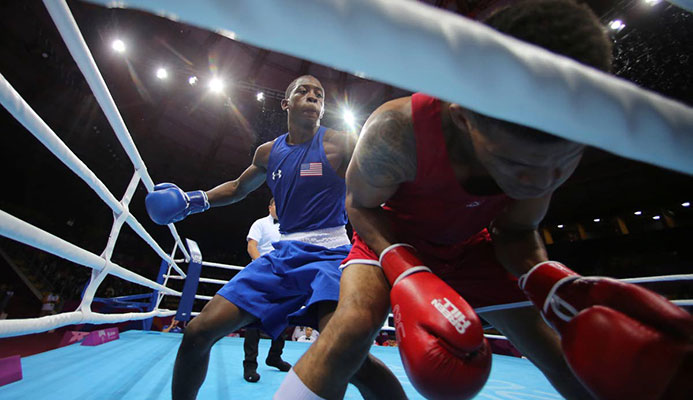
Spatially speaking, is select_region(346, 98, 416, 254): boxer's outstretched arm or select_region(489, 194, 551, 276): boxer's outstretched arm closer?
select_region(346, 98, 416, 254): boxer's outstretched arm

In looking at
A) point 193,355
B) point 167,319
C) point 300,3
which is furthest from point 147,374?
point 167,319

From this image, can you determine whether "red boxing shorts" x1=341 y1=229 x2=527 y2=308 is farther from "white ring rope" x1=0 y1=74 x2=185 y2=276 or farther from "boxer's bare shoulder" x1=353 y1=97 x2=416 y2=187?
"white ring rope" x1=0 y1=74 x2=185 y2=276

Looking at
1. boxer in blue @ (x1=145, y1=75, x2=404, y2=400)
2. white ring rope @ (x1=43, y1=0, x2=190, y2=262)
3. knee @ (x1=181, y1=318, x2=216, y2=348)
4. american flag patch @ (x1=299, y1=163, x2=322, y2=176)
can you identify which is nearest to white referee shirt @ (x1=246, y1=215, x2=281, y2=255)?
boxer in blue @ (x1=145, y1=75, x2=404, y2=400)

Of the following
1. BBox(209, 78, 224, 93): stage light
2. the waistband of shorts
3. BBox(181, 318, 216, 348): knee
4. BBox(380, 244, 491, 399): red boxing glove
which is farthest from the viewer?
BBox(209, 78, 224, 93): stage light

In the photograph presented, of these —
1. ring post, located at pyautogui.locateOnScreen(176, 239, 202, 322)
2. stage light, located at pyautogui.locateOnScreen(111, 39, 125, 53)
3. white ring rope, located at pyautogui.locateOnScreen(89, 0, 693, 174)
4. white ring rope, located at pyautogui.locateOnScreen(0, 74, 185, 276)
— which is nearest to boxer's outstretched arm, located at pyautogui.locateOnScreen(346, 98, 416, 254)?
white ring rope, located at pyautogui.locateOnScreen(89, 0, 693, 174)

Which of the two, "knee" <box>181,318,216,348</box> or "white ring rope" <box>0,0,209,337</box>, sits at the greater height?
"white ring rope" <box>0,0,209,337</box>

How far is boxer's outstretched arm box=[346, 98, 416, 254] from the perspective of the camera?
927 mm

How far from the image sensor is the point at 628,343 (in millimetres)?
593

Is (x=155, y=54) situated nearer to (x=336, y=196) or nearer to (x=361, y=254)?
(x=336, y=196)

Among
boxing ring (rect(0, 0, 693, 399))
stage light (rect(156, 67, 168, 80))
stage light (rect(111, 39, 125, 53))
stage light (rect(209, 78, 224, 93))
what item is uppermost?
stage light (rect(111, 39, 125, 53))

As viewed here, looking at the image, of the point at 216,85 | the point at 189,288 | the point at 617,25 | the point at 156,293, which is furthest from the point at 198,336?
the point at 216,85

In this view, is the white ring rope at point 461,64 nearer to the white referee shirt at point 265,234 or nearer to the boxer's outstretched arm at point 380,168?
the boxer's outstretched arm at point 380,168

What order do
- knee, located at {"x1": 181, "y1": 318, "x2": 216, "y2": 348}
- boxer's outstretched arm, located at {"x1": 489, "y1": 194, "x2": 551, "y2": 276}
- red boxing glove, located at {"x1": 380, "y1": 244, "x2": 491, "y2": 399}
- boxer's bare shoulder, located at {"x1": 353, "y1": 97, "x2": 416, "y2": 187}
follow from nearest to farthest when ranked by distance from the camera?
1. red boxing glove, located at {"x1": 380, "y1": 244, "x2": 491, "y2": 399}
2. boxer's bare shoulder, located at {"x1": 353, "y1": 97, "x2": 416, "y2": 187}
3. boxer's outstretched arm, located at {"x1": 489, "y1": 194, "x2": 551, "y2": 276}
4. knee, located at {"x1": 181, "y1": 318, "x2": 216, "y2": 348}

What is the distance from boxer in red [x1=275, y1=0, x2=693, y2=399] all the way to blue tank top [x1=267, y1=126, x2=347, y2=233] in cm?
50
